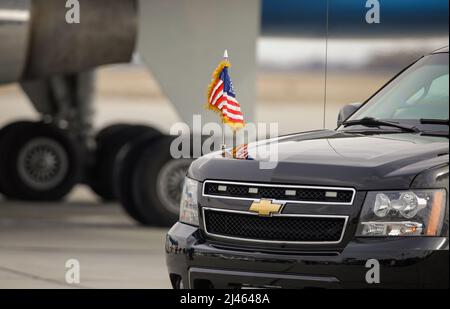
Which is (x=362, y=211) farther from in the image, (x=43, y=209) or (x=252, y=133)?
(x=43, y=209)

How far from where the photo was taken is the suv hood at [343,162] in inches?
247


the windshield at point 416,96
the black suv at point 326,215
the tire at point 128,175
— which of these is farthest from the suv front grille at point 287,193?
the tire at point 128,175

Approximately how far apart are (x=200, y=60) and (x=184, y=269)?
692 centimetres

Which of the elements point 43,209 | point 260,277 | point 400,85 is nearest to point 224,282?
point 260,277

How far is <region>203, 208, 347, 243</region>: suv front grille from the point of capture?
6.34m

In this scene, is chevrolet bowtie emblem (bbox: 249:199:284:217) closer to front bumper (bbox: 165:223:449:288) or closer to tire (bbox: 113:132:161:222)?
front bumper (bbox: 165:223:449:288)

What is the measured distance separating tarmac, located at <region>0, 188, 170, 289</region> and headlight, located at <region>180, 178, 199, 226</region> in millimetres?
2246

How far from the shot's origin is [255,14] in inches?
538

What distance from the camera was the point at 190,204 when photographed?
6.93 meters

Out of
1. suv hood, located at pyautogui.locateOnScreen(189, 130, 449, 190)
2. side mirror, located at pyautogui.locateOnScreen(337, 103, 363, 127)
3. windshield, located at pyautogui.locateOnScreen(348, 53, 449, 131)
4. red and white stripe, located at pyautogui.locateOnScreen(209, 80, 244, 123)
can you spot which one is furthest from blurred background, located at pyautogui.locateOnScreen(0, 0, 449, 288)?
suv hood, located at pyautogui.locateOnScreen(189, 130, 449, 190)

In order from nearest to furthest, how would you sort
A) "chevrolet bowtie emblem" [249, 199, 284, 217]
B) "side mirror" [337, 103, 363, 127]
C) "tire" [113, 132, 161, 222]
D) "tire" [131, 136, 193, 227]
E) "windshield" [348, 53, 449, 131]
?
1. "chevrolet bowtie emblem" [249, 199, 284, 217]
2. "windshield" [348, 53, 449, 131]
3. "side mirror" [337, 103, 363, 127]
4. "tire" [131, 136, 193, 227]
5. "tire" [113, 132, 161, 222]

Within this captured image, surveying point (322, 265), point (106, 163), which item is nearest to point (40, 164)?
point (106, 163)

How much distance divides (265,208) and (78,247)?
5246mm

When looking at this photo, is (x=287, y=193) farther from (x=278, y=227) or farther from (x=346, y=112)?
(x=346, y=112)
